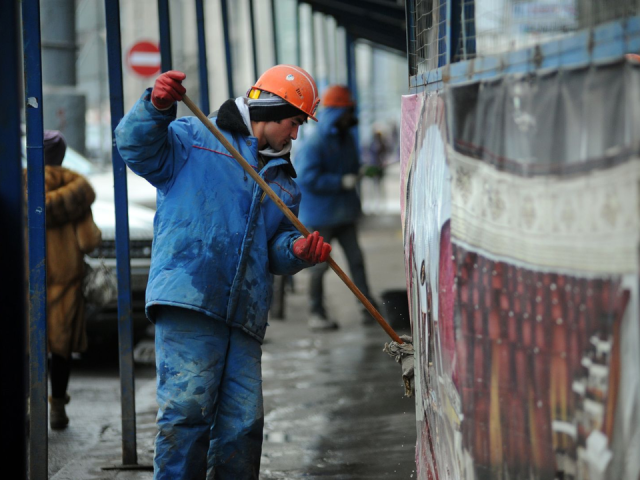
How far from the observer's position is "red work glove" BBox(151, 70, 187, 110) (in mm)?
3291

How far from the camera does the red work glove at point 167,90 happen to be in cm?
329

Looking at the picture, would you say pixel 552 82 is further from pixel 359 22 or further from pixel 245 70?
pixel 245 70

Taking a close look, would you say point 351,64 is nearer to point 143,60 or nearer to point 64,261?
point 143,60

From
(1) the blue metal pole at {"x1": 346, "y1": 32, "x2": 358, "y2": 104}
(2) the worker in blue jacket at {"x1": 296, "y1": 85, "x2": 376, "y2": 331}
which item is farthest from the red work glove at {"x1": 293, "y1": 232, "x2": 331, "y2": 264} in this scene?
(1) the blue metal pole at {"x1": 346, "y1": 32, "x2": 358, "y2": 104}

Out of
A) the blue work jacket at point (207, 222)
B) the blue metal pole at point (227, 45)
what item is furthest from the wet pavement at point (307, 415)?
the blue metal pole at point (227, 45)

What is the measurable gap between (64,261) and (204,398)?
7.48 ft

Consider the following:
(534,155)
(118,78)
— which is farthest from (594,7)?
(118,78)

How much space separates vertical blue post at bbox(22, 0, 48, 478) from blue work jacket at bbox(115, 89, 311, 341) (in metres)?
0.60

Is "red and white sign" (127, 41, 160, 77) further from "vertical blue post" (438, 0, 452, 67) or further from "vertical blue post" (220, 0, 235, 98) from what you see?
"vertical blue post" (438, 0, 452, 67)

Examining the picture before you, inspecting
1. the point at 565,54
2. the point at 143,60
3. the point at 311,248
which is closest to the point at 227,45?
the point at 143,60

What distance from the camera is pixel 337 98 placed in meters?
8.23

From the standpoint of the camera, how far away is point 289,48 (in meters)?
28.0

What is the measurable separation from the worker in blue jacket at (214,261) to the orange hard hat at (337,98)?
14.8 feet

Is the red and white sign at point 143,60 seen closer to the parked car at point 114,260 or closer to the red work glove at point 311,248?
the parked car at point 114,260
